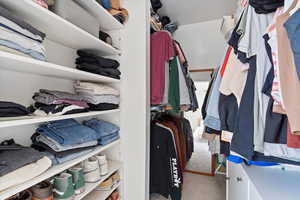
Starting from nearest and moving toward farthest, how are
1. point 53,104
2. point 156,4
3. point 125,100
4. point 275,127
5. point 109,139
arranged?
point 275,127 < point 53,104 < point 109,139 < point 125,100 < point 156,4

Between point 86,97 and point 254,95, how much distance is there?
36.4 inches

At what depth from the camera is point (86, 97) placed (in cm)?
99

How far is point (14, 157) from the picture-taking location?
61 centimetres

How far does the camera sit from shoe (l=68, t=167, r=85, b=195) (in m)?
0.85

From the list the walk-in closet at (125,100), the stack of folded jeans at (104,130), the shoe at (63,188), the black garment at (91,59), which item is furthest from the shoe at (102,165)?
the black garment at (91,59)

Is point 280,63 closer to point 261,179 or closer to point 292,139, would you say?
point 292,139

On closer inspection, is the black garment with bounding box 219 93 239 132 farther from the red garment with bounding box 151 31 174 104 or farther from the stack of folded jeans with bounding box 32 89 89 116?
the stack of folded jeans with bounding box 32 89 89 116

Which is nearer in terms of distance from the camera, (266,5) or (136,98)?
(266,5)

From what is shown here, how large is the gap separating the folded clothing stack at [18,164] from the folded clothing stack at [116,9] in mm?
982

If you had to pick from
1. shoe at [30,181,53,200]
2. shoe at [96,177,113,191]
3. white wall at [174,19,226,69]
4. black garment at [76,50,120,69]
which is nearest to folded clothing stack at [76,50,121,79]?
black garment at [76,50,120,69]

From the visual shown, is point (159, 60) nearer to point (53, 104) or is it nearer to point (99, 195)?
point (53, 104)

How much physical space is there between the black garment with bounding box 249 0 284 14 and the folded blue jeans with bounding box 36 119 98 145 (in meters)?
1.03

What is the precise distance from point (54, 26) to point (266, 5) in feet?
3.13

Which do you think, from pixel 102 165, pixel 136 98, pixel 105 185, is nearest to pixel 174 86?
pixel 136 98
